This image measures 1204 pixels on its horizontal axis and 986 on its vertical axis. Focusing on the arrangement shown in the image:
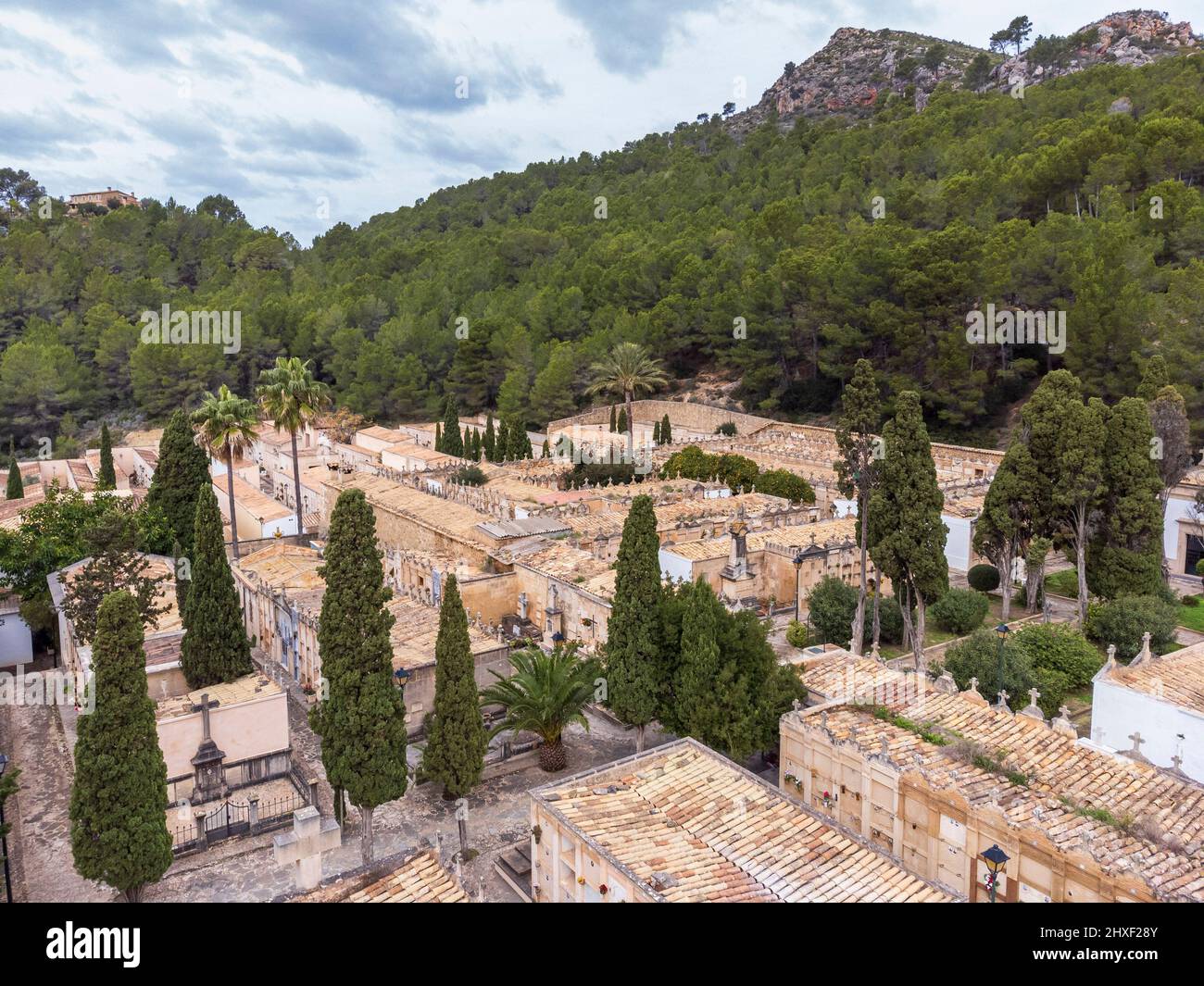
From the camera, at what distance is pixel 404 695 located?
1883 cm

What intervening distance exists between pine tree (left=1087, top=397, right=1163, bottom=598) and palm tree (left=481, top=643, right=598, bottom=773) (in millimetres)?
14326

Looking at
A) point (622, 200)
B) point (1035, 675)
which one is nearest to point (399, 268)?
point (622, 200)

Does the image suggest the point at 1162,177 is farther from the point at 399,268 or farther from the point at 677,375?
the point at 399,268

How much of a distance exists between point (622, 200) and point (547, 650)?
70.8 m

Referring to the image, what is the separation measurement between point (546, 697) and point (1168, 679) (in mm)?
11288

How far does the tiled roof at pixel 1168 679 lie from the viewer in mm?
15797

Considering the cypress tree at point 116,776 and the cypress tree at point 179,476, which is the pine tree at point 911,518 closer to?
the cypress tree at point 116,776

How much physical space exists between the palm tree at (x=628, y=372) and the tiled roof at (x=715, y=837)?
128 feet

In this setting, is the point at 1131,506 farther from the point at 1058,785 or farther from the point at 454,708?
the point at 454,708

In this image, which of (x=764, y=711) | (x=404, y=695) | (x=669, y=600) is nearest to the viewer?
(x=764, y=711)

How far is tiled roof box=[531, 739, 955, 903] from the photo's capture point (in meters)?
11.1

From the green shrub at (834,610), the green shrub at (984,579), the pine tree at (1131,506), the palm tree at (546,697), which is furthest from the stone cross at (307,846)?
the green shrub at (984,579)

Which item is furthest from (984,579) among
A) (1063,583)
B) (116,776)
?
(116,776)
